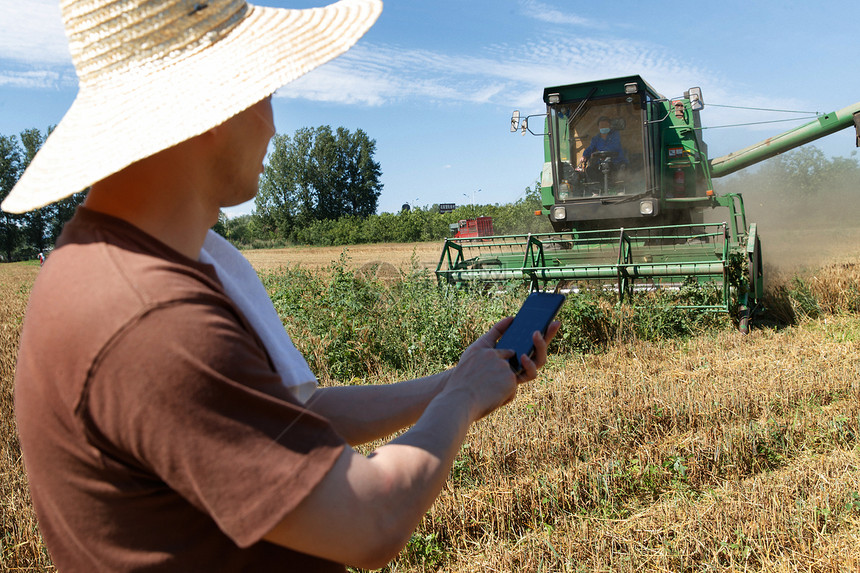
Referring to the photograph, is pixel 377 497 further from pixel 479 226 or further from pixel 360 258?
pixel 360 258

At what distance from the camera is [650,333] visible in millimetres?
6547

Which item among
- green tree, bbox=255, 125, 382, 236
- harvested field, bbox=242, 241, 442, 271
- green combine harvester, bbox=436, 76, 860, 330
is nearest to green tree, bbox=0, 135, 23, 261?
green tree, bbox=255, 125, 382, 236

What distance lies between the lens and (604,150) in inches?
350

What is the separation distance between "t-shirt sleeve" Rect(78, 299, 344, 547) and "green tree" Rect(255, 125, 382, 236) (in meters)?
53.6

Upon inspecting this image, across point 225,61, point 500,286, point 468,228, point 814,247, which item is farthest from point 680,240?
point 468,228

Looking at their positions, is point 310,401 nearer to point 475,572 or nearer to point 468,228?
point 475,572

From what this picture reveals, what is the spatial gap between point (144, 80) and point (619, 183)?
8645mm

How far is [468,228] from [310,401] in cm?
2015

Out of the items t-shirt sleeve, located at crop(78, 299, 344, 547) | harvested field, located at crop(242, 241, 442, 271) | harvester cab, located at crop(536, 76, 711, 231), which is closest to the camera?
t-shirt sleeve, located at crop(78, 299, 344, 547)

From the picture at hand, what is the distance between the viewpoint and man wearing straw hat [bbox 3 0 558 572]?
2.49 feet

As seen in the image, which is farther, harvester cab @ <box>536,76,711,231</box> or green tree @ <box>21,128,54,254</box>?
green tree @ <box>21,128,54,254</box>

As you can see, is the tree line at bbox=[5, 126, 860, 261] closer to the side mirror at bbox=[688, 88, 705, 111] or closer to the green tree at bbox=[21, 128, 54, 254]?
the green tree at bbox=[21, 128, 54, 254]

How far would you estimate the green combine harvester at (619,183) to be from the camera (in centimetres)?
789

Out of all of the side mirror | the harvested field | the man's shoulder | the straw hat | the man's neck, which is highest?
the side mirror
